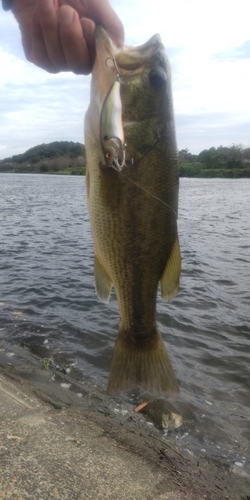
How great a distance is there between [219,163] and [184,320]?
10279cm

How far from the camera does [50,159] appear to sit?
68438mm

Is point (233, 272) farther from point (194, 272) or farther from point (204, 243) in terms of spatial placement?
point (204, 243)

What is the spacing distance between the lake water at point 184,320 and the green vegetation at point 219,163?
268 ft

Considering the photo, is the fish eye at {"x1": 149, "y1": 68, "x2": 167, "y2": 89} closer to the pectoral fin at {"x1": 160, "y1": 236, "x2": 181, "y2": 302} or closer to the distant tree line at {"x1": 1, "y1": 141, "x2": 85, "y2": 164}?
the pectoral fin at {"x1": 160, "y1": 236, "x2": 181, "y2": 302}

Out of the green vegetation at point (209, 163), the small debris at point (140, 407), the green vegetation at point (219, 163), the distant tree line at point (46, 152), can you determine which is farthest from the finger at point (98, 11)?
the green vegetation at point (219, 163)

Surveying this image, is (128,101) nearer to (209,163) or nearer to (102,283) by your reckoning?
(102,283)

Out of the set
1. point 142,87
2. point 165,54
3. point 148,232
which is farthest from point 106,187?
point 165,54

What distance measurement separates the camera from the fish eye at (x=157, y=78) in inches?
99.0

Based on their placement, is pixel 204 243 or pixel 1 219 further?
pixel 1 219

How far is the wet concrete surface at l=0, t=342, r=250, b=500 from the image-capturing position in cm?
401

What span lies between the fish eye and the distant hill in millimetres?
16439

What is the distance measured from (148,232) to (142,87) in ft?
2.67

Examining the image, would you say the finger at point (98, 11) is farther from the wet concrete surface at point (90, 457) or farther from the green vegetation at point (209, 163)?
the green vegetation at point (209, 163)

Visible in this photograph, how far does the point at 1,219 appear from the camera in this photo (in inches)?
1193
